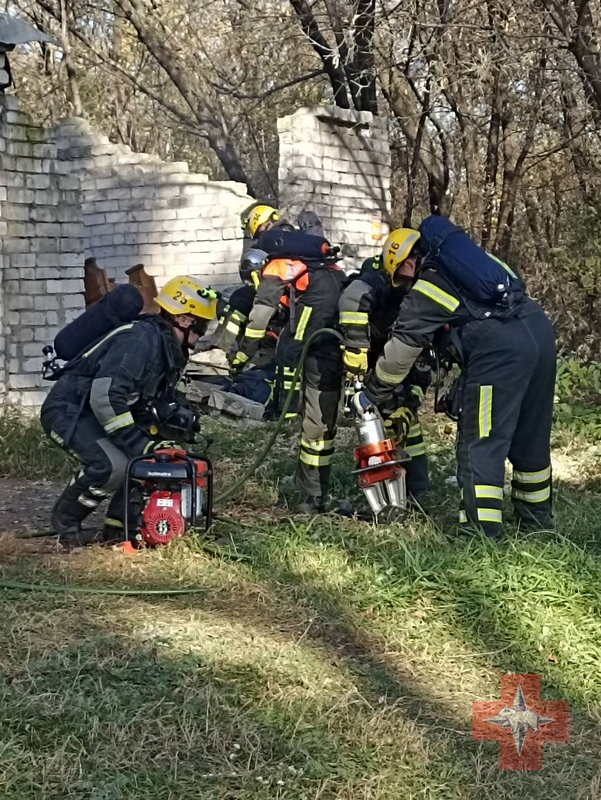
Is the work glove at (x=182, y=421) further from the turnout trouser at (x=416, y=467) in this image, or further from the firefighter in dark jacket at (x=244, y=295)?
the turnout trouser at (x=416, y=467)

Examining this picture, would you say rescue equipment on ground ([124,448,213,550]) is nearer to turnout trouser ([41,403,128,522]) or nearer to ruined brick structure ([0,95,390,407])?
turnout trouser ([41,403,128,522])

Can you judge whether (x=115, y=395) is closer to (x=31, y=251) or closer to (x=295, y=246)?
(x=295, y=246)

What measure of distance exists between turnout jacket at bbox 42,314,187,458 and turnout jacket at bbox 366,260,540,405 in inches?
45.4

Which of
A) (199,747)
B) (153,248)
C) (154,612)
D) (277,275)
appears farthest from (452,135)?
(199,747)

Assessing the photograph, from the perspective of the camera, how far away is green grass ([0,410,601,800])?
10.5 feet

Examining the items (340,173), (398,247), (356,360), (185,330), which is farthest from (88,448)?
(340,173)

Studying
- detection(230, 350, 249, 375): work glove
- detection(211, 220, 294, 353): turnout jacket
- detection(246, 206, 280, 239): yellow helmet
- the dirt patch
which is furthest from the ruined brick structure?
detection(230, 350, 249, 375): work glove

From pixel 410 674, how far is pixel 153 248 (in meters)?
10.4

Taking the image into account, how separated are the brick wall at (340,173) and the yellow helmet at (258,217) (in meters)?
4.44

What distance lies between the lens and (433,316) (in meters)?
5.10

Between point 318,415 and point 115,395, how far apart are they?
1.53 meters

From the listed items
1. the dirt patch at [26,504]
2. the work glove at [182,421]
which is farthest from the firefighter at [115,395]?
the dirt patch at [26,504]

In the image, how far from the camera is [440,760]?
3.37 metres

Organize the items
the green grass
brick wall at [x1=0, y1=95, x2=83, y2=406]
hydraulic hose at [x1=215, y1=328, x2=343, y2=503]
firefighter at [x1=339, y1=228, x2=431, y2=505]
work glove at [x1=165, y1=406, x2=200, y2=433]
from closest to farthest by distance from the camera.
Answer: the green grass → work glove at [x1=165, y1=406, x2=200, y2=433] → firefighter at [x1=339, y1=228, x2=431, y2=505] → hydraulic hose at [x1=215, y1=328, x2=343, y2=503] → brick wall at [x1=0, y1=95, x2=83, y2=406]
